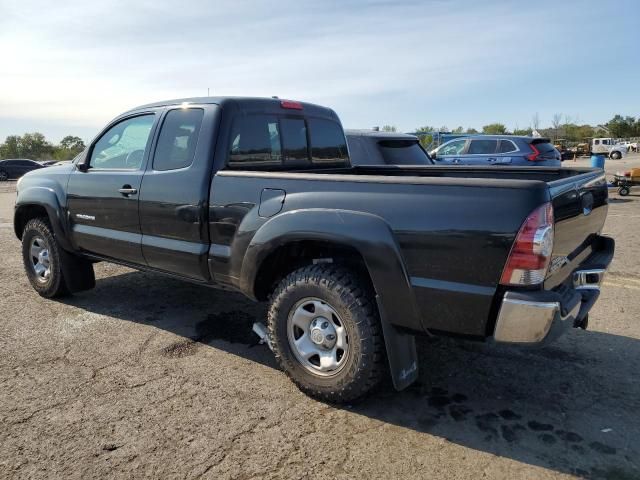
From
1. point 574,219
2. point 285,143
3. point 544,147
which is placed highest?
point 285,143

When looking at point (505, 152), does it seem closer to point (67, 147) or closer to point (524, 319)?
point (524, 319)

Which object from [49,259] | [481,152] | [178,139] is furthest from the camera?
[481,152]

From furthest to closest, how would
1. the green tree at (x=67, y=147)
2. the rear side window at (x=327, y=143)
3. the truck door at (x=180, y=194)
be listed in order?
the green tree at (x=67, y=147)
the rear side window at (x=327, y=143)
the truck door at (x=180, y=194)

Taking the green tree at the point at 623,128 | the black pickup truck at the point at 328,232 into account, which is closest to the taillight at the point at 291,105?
the black pickup truck at the point at 328,232

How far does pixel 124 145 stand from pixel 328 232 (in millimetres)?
2459

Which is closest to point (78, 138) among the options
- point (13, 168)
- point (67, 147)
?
→ point (67, 147)

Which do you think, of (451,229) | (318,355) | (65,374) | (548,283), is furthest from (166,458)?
(548,283)

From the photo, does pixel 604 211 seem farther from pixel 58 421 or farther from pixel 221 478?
pixel 58 421

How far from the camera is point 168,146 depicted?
3.89 meters

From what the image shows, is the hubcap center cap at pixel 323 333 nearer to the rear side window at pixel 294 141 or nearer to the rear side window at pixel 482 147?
the rear side window at pixel 294 141

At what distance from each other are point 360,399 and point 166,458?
3.71ft

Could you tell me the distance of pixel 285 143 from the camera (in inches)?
162

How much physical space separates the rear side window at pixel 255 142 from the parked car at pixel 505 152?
8.88 meters

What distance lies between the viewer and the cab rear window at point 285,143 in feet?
12.2
